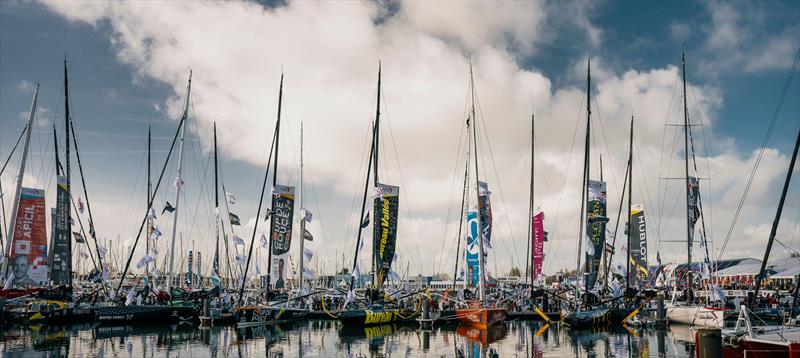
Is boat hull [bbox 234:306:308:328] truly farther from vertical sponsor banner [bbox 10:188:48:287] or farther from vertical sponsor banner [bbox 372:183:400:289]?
vertical sponsor banner [bbox 10:188:48:287]

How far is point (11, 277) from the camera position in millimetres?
44000

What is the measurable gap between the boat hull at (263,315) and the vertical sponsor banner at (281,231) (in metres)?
1.83

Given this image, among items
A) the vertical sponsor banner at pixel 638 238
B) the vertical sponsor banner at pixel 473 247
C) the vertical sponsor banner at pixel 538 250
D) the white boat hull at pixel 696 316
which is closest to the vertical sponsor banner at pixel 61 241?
the vertical sponsor banner at pixel 473 247

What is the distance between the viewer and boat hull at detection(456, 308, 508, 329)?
41303 millimetres

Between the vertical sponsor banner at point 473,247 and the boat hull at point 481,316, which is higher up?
the vertical sponsor banner at point 473,247

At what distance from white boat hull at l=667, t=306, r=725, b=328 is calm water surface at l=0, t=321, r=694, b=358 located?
1.17 m

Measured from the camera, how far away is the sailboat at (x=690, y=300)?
41500mm

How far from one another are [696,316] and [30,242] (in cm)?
5006

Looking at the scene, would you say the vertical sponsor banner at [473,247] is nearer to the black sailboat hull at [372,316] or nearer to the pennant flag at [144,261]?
the black sailboat hull at [372,316]

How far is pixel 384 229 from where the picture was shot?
4309 centimetres

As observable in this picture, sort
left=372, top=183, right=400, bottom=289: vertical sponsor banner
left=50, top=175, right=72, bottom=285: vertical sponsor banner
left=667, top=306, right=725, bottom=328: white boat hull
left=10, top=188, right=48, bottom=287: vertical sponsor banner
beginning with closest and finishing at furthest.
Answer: left=667, top=306, right=725, bottom=328: white boat hull → left=372, top=183, right=400, bottom=289: vertical sponsor banner → left=10, top=188, right=48, bottom=287: vertical sponsor banner → left=50, top=175, right=72, bottom=285: vertical sponsor banner

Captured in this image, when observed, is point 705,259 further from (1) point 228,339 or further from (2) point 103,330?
(2) point 103,330

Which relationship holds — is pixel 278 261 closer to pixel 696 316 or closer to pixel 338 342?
pixel 338 342

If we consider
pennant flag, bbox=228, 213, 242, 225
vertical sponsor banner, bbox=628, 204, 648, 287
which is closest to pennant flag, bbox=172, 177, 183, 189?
pennant flag, bbox=228, 213, 242, 225
